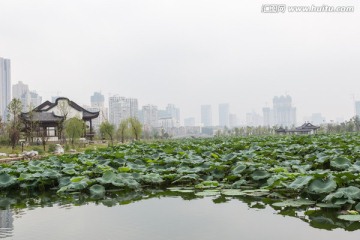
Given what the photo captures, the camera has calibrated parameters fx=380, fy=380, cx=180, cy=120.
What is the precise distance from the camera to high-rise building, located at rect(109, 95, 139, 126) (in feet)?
323

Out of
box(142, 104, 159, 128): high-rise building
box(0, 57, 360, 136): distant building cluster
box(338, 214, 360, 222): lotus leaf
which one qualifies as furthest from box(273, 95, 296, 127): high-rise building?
box(338, 214, 360, 222): lotus leaf

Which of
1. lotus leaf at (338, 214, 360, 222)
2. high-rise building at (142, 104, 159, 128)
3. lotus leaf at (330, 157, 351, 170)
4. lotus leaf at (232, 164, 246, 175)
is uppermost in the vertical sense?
high-rise building at (142, 104, 159, 128)

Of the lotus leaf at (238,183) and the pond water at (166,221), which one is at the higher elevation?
the lotus leaf at (238,183)

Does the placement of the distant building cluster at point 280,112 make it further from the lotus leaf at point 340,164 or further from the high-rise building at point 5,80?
the lotus leaf at point 340,164

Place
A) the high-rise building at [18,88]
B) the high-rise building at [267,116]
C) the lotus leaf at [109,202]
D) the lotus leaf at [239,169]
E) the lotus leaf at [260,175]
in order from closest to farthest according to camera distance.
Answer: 1. the lotus leaf at [109,202]
2. the lotus leaf at [260,175]
3. the lotus leaf at [239,169]
4. the high-rise building at [18,88]
5. the high-rise building at [267,116]

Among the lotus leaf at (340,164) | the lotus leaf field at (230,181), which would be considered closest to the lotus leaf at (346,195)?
the lotus leaf field at (230,181)

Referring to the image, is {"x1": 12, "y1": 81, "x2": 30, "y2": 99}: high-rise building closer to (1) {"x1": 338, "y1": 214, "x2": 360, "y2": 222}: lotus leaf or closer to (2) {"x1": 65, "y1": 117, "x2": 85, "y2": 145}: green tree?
(2) {"x1": 65, "y1": 117, "x2": 85, "y2": 145}: green tree

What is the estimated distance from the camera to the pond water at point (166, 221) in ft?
8.71

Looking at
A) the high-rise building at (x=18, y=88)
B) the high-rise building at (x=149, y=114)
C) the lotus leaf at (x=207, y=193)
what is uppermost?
the high-rise building at (x=18, y=88)

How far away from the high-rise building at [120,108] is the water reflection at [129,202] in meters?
92.7

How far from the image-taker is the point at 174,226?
2.93m

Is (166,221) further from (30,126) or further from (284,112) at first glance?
(284,112)

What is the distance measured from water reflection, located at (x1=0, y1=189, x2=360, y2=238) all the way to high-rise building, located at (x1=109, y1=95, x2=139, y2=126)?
9273 cm

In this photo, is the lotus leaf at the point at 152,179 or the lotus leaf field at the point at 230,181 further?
the lotus leaf at the point at 152,179
